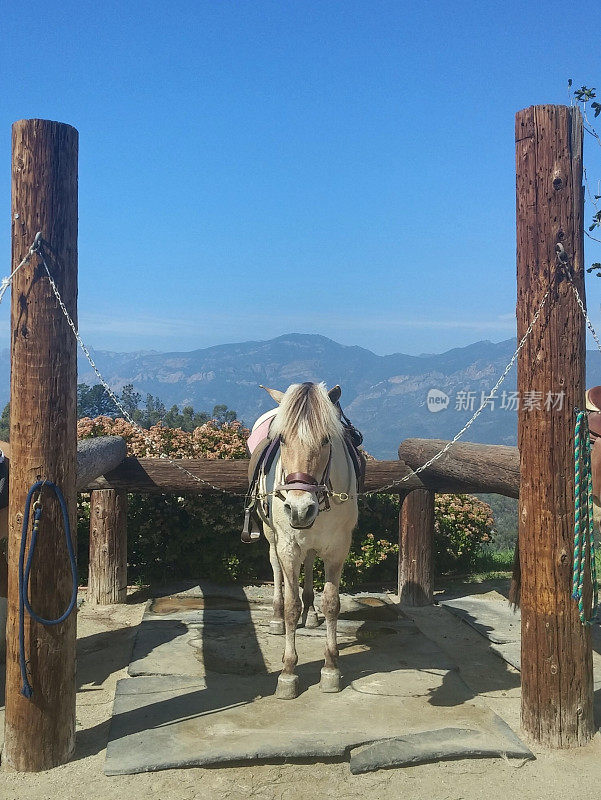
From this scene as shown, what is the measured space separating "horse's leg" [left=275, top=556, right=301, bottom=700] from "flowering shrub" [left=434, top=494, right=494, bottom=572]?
4.24 m

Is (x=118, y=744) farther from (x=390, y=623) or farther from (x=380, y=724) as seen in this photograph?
(x=390, y=623)

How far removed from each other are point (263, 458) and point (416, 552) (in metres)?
2.72

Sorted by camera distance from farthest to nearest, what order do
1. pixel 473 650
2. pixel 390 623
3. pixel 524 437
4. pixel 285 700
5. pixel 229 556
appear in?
pixel 229 556 → pixel 390 623 → pixel 473 650 → pixel 285 700 → pixel 524 437

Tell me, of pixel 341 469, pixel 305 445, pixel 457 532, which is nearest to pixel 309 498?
pixel 305 445

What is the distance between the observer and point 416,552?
25.1 ft

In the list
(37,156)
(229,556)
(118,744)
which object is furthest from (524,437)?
(229,556)

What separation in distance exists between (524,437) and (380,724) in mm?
2018

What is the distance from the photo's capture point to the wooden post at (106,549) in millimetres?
7480

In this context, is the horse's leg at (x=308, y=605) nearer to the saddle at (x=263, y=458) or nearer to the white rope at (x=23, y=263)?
the saddle at (x=263, y=458)

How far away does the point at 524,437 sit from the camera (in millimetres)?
4457

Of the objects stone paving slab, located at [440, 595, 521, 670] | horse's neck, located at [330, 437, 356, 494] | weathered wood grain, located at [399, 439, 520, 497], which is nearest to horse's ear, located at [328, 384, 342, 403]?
horse's neck, located at [330, 437, 356, 494]

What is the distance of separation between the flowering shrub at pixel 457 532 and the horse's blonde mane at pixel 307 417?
15.7ft

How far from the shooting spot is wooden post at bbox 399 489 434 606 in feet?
25.0

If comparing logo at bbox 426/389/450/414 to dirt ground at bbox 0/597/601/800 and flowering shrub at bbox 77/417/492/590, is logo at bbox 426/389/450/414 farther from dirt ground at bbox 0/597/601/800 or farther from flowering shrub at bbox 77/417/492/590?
dirt ground at bbox 0/597/601/800
